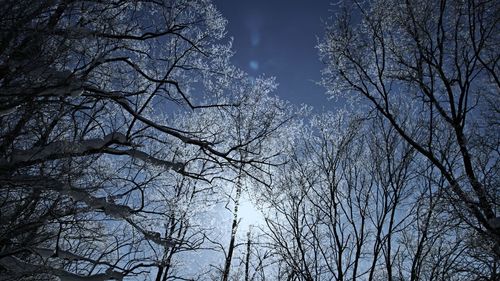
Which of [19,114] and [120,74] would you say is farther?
[120,74]

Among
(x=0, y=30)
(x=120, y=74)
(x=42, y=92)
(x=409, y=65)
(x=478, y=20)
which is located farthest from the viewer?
(x=409, y=65)

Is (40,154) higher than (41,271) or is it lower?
higher

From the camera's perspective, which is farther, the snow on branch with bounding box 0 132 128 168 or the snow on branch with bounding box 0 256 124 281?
→ the snow on branch with bounding box 0 256 124 281

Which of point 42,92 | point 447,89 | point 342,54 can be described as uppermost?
point 342,54

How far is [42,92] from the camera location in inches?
105

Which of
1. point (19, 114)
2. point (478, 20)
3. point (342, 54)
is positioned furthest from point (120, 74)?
point (478, 20)

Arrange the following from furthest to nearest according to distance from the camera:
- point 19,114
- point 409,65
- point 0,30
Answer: point 409,65 < point 19,114 < point 0,30

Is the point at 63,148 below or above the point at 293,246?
below

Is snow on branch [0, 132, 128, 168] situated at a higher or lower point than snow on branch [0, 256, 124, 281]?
higher

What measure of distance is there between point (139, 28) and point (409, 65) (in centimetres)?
500

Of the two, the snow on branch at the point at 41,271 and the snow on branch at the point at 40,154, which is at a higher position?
the snow on branch at the point at 40,154

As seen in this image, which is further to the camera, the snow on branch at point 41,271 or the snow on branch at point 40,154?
the snow on branch at point 41,271

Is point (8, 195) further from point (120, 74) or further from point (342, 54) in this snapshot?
point (342, 54)

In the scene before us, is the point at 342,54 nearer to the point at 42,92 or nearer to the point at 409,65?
the point at 409,65
